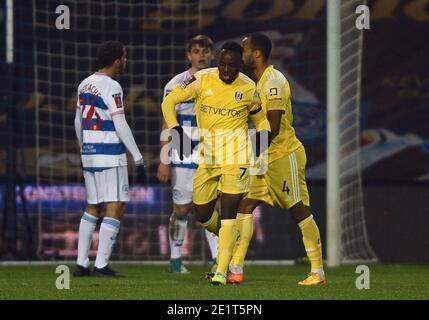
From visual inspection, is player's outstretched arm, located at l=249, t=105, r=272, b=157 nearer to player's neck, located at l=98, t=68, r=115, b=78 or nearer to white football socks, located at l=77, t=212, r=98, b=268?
player's neck, located at l=98, t=68, r=115, b=78

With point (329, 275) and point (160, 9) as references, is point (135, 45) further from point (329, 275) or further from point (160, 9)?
point (329, 275)

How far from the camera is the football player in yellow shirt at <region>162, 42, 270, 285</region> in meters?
10.2

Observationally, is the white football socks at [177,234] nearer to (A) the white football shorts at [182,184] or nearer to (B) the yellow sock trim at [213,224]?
(A) the white football shorts at [182,184]

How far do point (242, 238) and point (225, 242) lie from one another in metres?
0.46

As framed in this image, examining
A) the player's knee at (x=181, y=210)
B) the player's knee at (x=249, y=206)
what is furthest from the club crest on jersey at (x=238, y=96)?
the player's knee at (x=181, y=210)

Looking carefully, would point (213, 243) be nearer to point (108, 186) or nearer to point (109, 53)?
point (108, 186)

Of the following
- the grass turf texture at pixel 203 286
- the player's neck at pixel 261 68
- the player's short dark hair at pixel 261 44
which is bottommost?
the grass turf texture at pixel 203 286

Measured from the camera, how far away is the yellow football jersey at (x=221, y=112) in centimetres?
1026

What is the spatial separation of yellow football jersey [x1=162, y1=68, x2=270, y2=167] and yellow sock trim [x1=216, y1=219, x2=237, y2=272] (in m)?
0.43

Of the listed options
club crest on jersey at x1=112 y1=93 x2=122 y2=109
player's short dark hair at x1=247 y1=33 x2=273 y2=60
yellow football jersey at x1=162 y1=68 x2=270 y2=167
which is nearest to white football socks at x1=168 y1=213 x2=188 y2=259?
club crest on jersey at x1=112 y1=93 x2=122 y2=109

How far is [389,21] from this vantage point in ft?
47.3

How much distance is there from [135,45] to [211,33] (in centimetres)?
77
